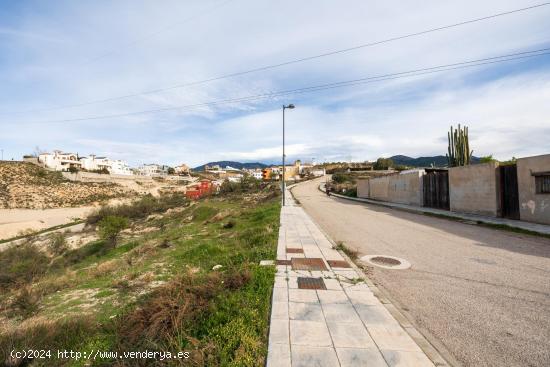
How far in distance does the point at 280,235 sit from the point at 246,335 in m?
7.46

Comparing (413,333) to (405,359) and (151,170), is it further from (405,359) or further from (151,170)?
(151,170)

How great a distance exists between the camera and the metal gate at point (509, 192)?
13.9 metres

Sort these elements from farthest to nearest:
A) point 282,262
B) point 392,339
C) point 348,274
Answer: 1. point 282,262
2. point 348,274
3. point 392,339

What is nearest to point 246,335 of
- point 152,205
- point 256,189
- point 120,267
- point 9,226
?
point 120,267

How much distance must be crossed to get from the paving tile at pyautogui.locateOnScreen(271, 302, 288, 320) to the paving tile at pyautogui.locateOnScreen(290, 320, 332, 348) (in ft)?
0.72

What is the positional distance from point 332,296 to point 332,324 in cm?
110

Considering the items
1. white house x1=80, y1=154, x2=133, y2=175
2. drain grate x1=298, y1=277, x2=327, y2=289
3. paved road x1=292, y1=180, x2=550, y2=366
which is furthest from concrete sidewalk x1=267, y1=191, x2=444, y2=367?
white house x1=80, y1=154, x2=133, y2=175

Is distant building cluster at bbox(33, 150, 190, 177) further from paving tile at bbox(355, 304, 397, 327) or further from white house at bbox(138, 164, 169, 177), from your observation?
paving tile at bbox(355, 304, 397, 327)

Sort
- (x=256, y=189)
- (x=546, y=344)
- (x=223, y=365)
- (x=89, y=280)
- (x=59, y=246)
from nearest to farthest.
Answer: (x=223, y=365) < (x=546, y=344) < (x=89, y=280) < (x=59, y=246) < (x=256, y=189)

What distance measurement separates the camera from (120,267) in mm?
10234

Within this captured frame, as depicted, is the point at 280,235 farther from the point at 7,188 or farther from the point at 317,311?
the point at 7,188

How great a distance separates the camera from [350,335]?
3.74 meters

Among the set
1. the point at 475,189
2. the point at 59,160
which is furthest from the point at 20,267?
the point at 59,160

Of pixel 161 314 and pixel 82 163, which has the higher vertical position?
pixel 82 163
